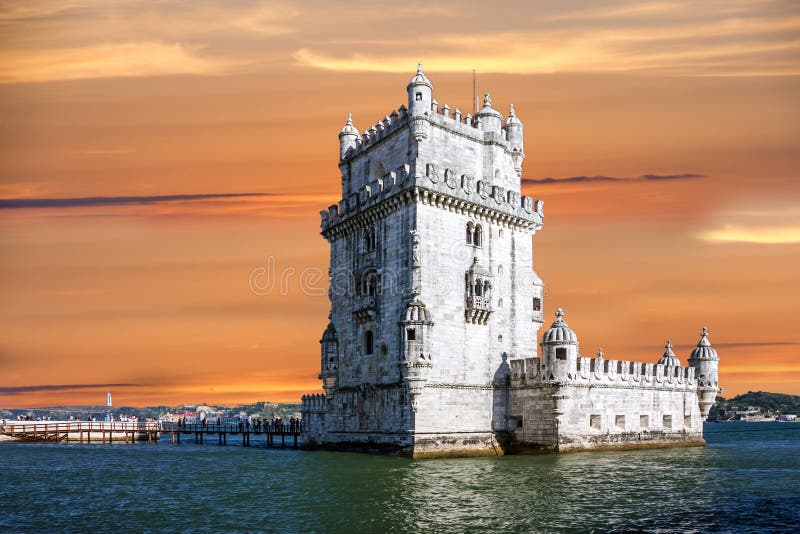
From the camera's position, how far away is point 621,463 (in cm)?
4262

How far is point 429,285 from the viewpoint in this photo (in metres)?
46.4

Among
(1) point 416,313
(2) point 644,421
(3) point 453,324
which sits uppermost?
(1) point 416,313

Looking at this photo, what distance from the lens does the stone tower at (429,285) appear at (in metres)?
45.9

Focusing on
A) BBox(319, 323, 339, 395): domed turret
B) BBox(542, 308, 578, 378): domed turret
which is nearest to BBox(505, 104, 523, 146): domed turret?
BBox(542, 308, 578, 378): domed turret

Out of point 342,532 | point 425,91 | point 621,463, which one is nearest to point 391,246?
point 425,91

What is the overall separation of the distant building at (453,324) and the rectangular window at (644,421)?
2.9 inches

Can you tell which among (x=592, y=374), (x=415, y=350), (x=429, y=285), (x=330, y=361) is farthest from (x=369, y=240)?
(x=592, y=374)

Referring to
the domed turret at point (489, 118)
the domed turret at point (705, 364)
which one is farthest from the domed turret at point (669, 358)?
the domed turret at point (489, 118)

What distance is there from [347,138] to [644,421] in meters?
31.6

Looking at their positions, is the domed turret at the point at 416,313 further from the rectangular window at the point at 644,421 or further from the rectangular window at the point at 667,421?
the rectangular window at the point at 667,421

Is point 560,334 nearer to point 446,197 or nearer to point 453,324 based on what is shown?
point 453,324

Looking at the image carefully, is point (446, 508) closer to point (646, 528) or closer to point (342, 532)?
point (342, 532)

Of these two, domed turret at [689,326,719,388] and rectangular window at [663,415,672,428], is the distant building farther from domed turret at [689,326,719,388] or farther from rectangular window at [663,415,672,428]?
domed turret at [689,326,719,388]

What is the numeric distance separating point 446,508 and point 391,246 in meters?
23.2
